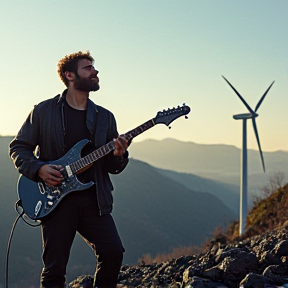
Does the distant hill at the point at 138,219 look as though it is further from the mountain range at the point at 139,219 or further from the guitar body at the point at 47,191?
the guitar body at the point at 47,191

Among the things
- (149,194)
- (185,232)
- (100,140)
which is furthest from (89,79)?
(149,194)

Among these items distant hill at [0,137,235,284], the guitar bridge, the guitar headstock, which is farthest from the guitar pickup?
distant hill at [0,137,235,284]

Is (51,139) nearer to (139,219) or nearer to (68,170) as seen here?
(68,170)

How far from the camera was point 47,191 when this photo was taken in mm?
4879

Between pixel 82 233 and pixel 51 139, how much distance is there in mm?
777

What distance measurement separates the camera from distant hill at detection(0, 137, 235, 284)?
65.8 metres

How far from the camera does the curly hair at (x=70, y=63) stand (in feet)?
16.4

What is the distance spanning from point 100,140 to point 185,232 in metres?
88.0

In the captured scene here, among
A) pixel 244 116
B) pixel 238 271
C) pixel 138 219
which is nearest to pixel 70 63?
pixel 238 271

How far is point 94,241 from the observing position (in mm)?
4656

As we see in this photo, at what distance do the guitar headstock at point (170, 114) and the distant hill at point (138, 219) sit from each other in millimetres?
51424

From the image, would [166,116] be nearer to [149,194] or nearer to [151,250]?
[151,250]

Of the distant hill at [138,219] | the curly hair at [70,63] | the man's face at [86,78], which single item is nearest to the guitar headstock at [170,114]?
the man's face at [86,78]

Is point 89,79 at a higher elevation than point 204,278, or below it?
higher
